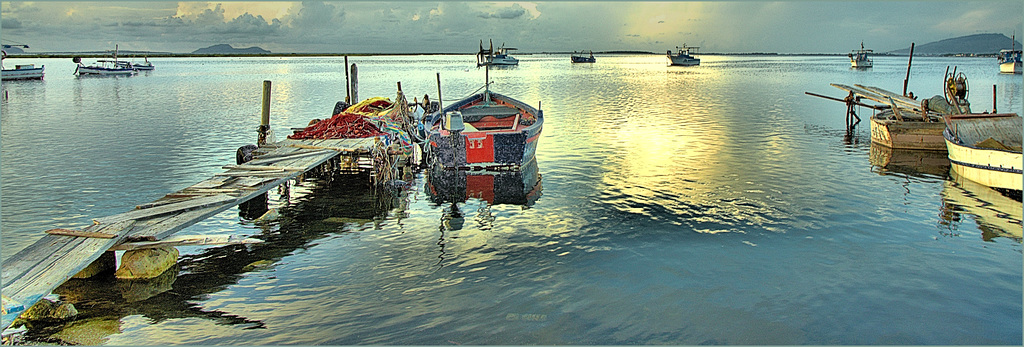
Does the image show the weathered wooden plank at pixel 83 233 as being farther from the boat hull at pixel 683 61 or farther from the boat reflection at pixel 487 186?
the boat hull at pixel 683 61

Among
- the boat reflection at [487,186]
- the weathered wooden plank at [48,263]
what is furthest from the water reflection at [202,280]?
the boat reflection at [487,186]

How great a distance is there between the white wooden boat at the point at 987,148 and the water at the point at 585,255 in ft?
2.92

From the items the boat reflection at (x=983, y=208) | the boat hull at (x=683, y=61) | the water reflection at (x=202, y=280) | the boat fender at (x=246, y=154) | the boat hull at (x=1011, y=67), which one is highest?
the boat hull at (x=683, y=61)

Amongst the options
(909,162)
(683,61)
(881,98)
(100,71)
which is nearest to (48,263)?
(909,162)

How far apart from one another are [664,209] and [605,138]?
13.3 m

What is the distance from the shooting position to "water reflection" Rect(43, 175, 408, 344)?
29.4 ft

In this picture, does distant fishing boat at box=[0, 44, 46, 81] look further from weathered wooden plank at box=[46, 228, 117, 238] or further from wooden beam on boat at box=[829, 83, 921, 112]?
wooden beam on boat at box=[829, 83, 921, 112]

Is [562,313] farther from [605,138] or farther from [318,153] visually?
[605,138]

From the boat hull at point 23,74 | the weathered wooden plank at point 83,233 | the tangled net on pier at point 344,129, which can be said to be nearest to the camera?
the weathered wooden plank at point 83,233

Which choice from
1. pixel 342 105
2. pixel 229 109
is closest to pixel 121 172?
pixel 342 105

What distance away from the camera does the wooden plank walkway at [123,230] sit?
27.6ft

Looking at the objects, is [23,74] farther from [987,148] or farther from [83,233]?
[987,148]

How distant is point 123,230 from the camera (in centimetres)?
1031

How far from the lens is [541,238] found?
13.1 m
